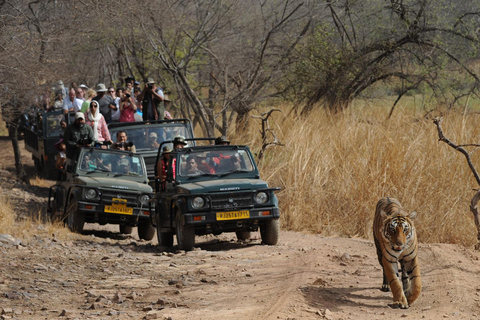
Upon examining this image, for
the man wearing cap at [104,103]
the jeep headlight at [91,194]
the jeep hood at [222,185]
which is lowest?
the jeep headlight at [91,194]

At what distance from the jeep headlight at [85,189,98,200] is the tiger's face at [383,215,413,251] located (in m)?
6.29

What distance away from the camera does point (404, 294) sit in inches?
272

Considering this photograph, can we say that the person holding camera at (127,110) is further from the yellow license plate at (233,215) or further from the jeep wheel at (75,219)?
the yellow license plate at (233,215)

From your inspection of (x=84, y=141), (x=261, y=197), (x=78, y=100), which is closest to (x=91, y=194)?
(x=84, y=141)

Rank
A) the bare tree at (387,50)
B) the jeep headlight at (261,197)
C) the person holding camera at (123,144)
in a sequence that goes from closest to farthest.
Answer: the jeep headlight at (261,197) < the person holding camera at (123,144) < the bare tree at (387,50)

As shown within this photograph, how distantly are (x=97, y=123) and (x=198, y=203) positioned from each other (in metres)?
5.12

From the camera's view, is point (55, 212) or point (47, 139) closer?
point (55, 212)

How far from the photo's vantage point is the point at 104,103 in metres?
17.4

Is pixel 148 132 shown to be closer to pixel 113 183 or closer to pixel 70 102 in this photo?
pixel 113 183

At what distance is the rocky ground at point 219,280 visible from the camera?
6766 mm

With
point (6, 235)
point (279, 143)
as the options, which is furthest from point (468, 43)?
point (6, 235)

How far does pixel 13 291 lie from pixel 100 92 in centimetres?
990

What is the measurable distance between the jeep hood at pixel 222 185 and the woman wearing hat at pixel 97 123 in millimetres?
4386

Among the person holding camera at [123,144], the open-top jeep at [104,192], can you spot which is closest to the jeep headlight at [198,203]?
the open-top jeep at [104,192]
